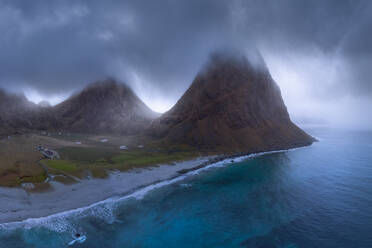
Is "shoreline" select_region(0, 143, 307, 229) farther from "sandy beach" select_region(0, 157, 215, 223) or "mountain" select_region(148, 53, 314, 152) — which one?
"mountain" select_region(148, 53, 314, 152)

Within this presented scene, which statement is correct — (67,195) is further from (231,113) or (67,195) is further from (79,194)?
(231,113)

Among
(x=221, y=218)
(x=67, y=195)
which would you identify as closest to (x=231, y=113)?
(x=221, y=218)

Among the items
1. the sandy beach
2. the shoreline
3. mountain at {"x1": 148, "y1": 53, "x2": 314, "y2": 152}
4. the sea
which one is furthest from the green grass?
mountain at {"x1": 148, "y1": 53, "x2": 314, "y2": 152}

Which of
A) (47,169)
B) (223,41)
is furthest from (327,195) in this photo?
(223,41)

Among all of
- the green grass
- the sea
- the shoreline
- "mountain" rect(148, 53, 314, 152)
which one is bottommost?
the sea

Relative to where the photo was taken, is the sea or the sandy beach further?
the sandy beach

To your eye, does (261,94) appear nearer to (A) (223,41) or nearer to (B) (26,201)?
(A) (223,41)
